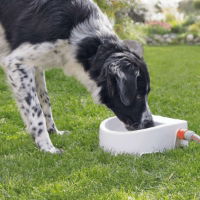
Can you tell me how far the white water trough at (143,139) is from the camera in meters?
3.44

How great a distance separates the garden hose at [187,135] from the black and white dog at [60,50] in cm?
28

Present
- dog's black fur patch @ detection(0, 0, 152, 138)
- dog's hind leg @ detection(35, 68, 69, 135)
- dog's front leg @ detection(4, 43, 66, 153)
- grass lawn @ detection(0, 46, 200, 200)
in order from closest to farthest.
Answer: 1. grass lawn @ detection(0, 46, 200, 200)
2. dog's black fur patch @ detection(0, 0, 152, 138)
3. dog's front leg @ detection(4, 43, 66, 153)
4. dog's hind leg @ detection(35, 68, 69, 135)

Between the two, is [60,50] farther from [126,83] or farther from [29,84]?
[126,83]

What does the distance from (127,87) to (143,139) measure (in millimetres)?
458

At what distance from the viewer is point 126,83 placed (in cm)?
330

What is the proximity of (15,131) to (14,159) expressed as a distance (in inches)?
37.0

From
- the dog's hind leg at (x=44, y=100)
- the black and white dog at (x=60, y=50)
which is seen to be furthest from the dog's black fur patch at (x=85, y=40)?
the dog's hind leg at (x=44, y=100)

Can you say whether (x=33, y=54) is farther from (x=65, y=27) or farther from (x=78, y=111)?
(x=78, y=111)

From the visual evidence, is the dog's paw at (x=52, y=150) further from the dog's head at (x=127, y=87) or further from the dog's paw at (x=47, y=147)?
the dog's head at (x=127, y=87)

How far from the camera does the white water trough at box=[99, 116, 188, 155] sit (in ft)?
11.3

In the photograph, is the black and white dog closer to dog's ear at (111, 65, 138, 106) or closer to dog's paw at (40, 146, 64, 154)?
dog's paw at (40, 146, 64, 154)

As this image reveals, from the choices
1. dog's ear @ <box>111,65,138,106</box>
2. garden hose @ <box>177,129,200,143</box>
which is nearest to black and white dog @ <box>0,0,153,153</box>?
dog's ear @ <box>111,65,138,106</box>

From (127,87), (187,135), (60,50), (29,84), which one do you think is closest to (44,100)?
(29,84)

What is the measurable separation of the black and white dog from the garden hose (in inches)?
11.1
